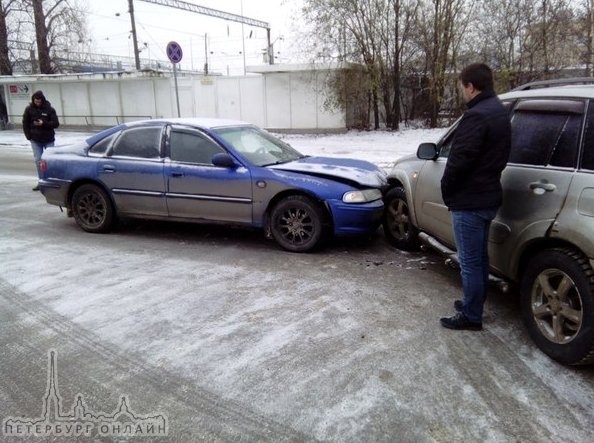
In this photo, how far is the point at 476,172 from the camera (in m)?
3.53

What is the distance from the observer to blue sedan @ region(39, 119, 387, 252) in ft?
18.6

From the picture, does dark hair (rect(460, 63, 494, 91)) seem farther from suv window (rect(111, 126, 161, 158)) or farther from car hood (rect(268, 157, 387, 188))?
suv window (rect(111, 126, 161, 158))

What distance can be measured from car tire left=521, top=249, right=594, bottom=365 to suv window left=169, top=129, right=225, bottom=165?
12.6 ft

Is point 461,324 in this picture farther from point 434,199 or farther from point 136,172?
point 136,172

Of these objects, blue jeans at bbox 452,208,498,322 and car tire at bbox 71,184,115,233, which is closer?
blue jeans at bbox 452,208,498,322

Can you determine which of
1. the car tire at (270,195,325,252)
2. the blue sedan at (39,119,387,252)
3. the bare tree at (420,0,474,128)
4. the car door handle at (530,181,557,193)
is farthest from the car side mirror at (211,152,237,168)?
the bare tree at (420,0,474,128)

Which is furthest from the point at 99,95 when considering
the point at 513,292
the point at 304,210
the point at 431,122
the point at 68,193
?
the point at 513,292

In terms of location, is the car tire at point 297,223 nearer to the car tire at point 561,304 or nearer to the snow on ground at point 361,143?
the car tire at point 561,304

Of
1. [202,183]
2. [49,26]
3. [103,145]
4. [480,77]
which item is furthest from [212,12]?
[480,77]

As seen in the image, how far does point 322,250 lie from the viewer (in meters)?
5.89

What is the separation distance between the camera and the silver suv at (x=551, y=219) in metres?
3.08

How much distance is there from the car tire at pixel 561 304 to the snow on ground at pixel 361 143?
349 inches

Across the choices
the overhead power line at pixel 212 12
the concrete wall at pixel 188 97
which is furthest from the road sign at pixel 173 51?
the overhead power line at pixel 212 12

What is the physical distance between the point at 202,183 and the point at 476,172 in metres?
3.46
